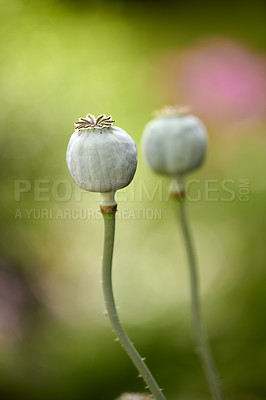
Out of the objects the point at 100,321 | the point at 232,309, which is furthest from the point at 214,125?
the point at 100,321

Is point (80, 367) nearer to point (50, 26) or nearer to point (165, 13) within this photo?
point (50, 26)

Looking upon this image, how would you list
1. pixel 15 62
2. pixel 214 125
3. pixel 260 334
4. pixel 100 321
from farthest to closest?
pixel 214 125 → pixel 15 62 → pixel 100 321 → pixel 260 334

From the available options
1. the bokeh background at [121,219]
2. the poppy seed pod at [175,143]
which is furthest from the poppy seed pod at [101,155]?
the bokeh background at [121,219]
